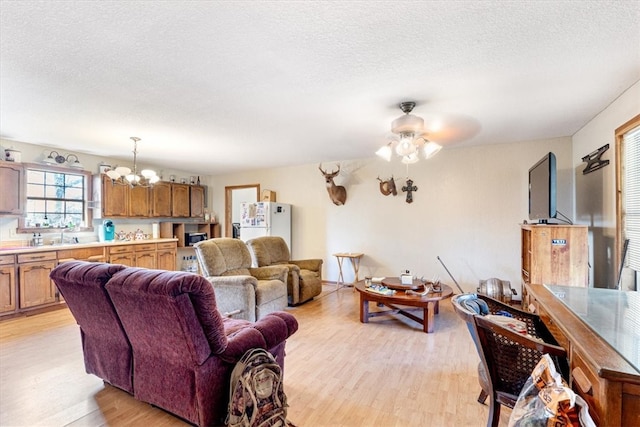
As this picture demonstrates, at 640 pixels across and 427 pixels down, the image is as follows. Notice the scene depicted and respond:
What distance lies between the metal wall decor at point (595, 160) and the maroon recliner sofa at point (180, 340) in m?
3.65

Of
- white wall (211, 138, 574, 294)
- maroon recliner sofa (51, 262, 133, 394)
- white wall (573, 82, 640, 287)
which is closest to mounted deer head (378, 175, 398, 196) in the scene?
white wall (211, 138, 574, 294)

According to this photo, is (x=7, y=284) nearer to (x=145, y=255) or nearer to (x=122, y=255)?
(x=122, y=255)

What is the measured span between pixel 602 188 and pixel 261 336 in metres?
3.80

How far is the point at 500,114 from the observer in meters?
3.21

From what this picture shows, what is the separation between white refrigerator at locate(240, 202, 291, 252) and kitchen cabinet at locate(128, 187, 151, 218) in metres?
1.87

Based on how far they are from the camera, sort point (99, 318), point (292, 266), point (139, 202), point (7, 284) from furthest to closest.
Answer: point (139, 202) → point (292, 266) → point (7, 284) → point (99, 318)

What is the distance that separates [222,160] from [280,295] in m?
3.02

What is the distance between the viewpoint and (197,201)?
6.97m

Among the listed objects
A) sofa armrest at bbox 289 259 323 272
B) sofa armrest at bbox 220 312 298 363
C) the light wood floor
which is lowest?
the light wood floor

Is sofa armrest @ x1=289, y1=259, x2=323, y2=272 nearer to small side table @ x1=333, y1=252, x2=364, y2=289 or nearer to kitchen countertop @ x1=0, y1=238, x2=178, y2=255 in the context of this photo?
small side table @ x1=333, y1=252, x2=364, y2=289

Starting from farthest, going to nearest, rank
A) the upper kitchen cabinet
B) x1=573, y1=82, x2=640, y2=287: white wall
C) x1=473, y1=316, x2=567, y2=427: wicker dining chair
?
the upper kitchen cabinet < x1=573, y1=82, x2=640, y2=287: white wall < x1=473, y1=316, x2=567, y2=427: wicker dining chair

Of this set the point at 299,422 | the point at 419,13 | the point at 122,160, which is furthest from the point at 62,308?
the point at 419,13

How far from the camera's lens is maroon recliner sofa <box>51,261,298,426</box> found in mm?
1594

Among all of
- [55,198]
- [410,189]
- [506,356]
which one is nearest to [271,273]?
[410,189]
